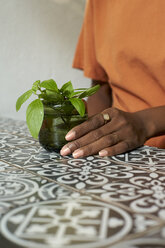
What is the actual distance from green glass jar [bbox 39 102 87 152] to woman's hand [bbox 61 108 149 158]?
0.06 feet

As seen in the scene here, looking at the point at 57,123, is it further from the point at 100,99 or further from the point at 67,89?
the point at 100,99

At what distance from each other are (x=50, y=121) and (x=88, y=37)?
0.80 m

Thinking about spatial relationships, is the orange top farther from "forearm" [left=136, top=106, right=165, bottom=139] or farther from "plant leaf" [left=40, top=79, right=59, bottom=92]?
"plant leaf" [left=40, top=79, right=59, bottom=92]

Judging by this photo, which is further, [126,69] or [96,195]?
[126,69]

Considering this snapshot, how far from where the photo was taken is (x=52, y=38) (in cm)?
179

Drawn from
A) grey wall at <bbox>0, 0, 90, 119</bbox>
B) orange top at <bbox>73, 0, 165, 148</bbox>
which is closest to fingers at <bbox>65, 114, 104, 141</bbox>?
orange top at <bbox>73, 0, 165, 148</bbox>

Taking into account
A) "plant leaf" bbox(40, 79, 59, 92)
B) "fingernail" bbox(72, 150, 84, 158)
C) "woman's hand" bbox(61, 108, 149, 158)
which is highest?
"plant leaf" bbox(40, 79, 59, 92)

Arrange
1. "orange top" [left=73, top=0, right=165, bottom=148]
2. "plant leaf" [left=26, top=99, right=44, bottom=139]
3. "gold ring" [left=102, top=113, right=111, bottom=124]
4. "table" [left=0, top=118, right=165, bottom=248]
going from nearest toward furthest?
"table" [left=0, top=118, right=165, bottom=248] < "plant leaf" [left=26, top=99, right=44, bottom=139] < "gold ring" [left=102, top=113, right=111, bottom=124] < "orange top" [left=73, top=0, right=165, bottom=148]

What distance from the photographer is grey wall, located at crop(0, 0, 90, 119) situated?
5.43 feet

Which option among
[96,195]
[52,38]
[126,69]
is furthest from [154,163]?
[52,38]

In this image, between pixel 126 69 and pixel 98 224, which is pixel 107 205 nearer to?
pixel 98 224

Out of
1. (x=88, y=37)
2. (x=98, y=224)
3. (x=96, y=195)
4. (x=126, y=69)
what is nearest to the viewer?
(x=98, y=224)

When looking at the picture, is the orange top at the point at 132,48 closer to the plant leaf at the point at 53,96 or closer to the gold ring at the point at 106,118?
the gold ring at the point at 106,118

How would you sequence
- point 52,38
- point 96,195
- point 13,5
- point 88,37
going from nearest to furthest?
1. point 96,195
2. point 88,37
3. point 13,5
4. point 52,38
